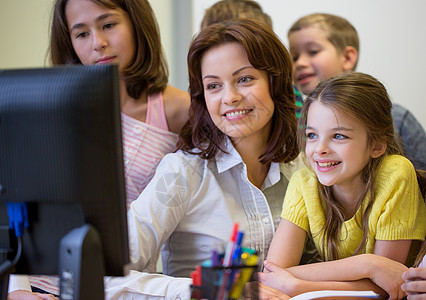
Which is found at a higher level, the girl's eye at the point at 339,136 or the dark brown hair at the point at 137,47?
the dark brown hair at the point at 137,47

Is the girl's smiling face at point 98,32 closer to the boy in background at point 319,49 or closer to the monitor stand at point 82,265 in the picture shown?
the boy in background at point 319,49

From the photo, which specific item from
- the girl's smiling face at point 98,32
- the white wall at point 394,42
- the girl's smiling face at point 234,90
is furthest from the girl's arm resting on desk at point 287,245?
the white wall at point 394,42

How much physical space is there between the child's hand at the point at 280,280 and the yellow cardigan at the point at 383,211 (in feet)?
0.50

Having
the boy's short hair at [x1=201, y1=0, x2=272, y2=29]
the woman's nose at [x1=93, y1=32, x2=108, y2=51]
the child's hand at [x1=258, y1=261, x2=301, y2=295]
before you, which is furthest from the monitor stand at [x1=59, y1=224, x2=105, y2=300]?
the boy's short hair at [x1=201, y1=0, x2=272, y2=29]

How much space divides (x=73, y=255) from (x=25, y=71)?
0.92ft

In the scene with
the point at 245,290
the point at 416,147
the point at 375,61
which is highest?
the point at 375,61

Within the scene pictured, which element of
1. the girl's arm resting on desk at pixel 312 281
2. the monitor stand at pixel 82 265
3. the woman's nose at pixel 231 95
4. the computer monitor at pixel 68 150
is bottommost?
the girl's arm resting on desk at pixel 312 281

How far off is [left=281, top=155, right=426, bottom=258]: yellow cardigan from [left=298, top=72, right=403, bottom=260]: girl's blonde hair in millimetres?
16

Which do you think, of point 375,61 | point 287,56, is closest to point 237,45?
point 287,56

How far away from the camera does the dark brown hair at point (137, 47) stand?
164cm

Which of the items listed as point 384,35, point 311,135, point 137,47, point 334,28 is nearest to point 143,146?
point 137,47

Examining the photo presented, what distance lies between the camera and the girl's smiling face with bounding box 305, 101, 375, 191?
1200 mm

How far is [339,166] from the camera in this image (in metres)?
1.22

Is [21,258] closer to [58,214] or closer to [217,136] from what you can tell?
[58,214]
